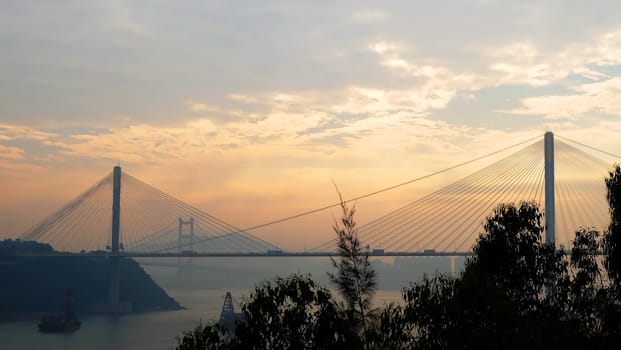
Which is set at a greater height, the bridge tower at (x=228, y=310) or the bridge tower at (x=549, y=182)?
the bridge tower at (x=549, y=182)

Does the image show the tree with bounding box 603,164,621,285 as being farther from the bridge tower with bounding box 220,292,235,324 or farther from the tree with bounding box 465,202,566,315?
the bridge tower with bounding box 220,292,235,324

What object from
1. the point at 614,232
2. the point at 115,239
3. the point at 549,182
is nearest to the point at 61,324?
the point at 115,239

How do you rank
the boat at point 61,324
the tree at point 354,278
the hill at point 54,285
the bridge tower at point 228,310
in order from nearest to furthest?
the tree at point 354,278, the boat at point 61,324, the bridge tower at point 228,310, the hill at point 54,285

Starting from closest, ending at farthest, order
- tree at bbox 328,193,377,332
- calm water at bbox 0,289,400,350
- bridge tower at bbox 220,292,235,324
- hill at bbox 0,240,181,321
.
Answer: tree at bbox 328,193,377,332
calm water at bbox 0,289,400,350
bridge tower at bbox 220,292,235,324
hill at bbox 0,240,181,321

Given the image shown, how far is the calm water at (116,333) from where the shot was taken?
4477 centimetres

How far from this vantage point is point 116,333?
5016 centimetres

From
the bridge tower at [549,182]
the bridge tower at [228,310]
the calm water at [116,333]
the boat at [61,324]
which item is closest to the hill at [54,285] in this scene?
the calm water at [116,333]

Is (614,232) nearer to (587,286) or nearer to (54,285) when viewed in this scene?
(587,286)

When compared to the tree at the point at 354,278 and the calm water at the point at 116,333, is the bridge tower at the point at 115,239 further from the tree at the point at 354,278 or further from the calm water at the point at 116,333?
the tree at the point at 354,278

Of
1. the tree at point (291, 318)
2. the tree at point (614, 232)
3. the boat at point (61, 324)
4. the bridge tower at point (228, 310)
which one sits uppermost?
the tree at point (614, 232)

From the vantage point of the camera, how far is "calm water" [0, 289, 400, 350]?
1763 inches

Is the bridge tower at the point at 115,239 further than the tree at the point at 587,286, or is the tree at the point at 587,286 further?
the bridge tower at the point at 115,239

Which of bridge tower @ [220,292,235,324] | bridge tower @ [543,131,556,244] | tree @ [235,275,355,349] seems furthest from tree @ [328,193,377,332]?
bridge tower @ [220,292,235,324]

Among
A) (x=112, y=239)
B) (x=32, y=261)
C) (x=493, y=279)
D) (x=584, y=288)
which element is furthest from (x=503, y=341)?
(x=32, y=261)
